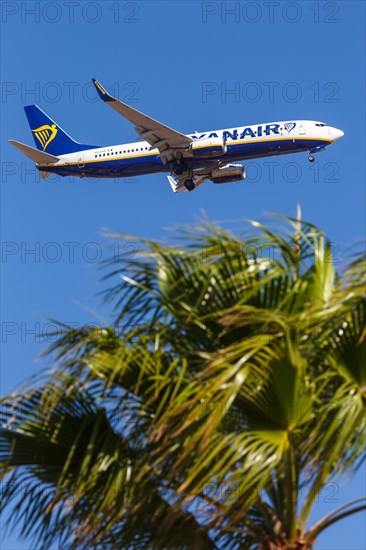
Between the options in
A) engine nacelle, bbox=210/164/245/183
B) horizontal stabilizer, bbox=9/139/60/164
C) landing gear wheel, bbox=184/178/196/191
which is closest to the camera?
engine nacelle, bbox=210/164/245/183

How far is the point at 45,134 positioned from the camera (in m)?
54.1

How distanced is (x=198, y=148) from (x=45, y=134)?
52.6ft

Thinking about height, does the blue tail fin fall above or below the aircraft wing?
above

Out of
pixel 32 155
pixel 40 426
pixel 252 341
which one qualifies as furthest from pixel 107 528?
pixel 32 155

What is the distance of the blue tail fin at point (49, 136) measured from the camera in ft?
165

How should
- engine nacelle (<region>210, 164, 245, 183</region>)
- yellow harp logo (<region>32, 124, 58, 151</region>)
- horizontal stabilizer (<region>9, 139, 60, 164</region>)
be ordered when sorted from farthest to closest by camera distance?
1. yellow harp logo (<region>32, 124, 58, 151</region>)
2. horizontal stabilizer (<region>9, 139, 60, 164</region>)
3. engine nacelle (<region>210, 164, 245, 183</region>)

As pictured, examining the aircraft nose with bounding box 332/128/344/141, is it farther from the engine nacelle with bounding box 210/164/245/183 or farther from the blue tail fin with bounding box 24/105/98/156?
the blue tail fin with bounding box 24/105/98/156

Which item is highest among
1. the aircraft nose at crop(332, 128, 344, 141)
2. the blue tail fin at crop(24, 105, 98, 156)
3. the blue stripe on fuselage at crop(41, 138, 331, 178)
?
the blue tail fin at crop(24, 105, 98, 156)

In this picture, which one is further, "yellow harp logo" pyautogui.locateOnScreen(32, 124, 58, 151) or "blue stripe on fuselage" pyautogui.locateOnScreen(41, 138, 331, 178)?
"yellow harp logo" pyautogui.locateOnScreen(32, 124, 58, 151)

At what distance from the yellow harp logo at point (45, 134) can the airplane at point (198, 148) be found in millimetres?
7247

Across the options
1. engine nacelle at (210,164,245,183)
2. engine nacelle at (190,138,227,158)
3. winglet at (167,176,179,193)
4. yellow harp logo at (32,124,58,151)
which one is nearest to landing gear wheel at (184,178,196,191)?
engine nacelle at (210,164,245,183)

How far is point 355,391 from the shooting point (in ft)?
15.1

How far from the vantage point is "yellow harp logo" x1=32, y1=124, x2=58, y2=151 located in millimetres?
53312

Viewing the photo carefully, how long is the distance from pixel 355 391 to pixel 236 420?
67 centimetres
